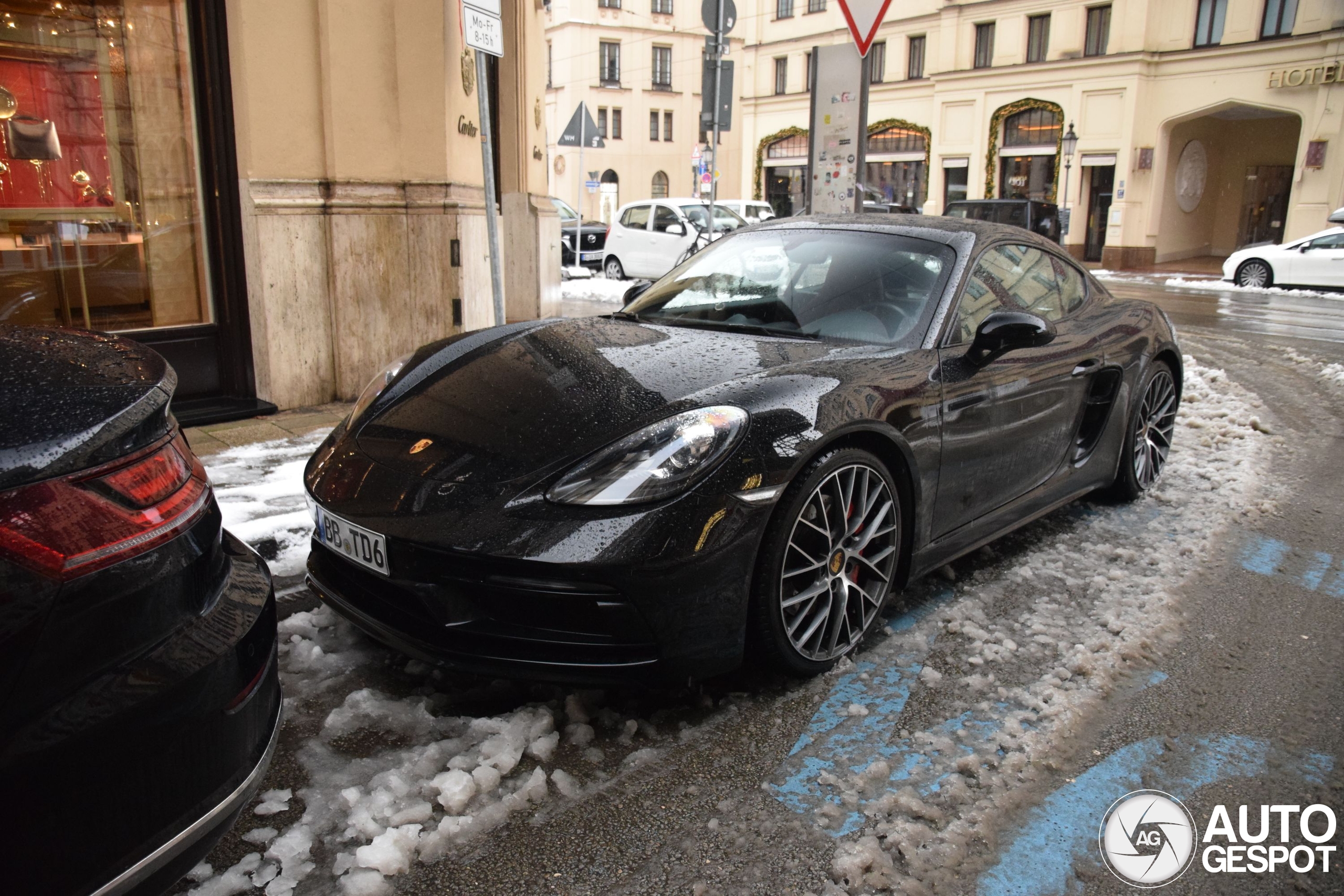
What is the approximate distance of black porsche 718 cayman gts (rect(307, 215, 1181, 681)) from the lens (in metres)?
2.51

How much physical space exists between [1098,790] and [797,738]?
0.77 meters

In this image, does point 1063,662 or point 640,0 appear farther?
point 640,0

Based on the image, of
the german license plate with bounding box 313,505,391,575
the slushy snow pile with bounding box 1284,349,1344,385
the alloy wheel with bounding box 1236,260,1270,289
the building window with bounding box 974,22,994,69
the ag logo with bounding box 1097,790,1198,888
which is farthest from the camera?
the building window with bounding box 974,22,994,69

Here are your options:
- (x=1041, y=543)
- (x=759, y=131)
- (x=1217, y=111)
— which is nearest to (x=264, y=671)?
(x=1041, y=543)

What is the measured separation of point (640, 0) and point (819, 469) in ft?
193

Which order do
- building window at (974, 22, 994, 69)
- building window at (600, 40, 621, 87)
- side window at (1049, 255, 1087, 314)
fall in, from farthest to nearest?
building window at (600, 40, 621, 87) → building window at (974, 22, 994, 69) → side window at (1049, 255, 1087, 314)

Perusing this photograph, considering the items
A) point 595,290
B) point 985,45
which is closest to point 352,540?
point 595,290

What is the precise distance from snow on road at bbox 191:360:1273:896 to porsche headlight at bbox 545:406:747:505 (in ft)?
2.14

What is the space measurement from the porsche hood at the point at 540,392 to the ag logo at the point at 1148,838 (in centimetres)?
151

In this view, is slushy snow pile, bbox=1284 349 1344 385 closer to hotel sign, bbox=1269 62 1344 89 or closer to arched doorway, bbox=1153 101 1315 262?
hotel sign, bbox=1269 62 1344 89

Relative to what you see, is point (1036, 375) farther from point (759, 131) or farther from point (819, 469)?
point (759, 131)

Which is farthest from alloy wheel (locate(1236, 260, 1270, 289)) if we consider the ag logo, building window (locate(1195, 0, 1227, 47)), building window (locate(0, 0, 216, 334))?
the ag logo

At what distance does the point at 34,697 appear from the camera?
139 centimetres

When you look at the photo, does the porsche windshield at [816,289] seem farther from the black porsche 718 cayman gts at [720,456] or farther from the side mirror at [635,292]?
the side mirror at [635,292]
